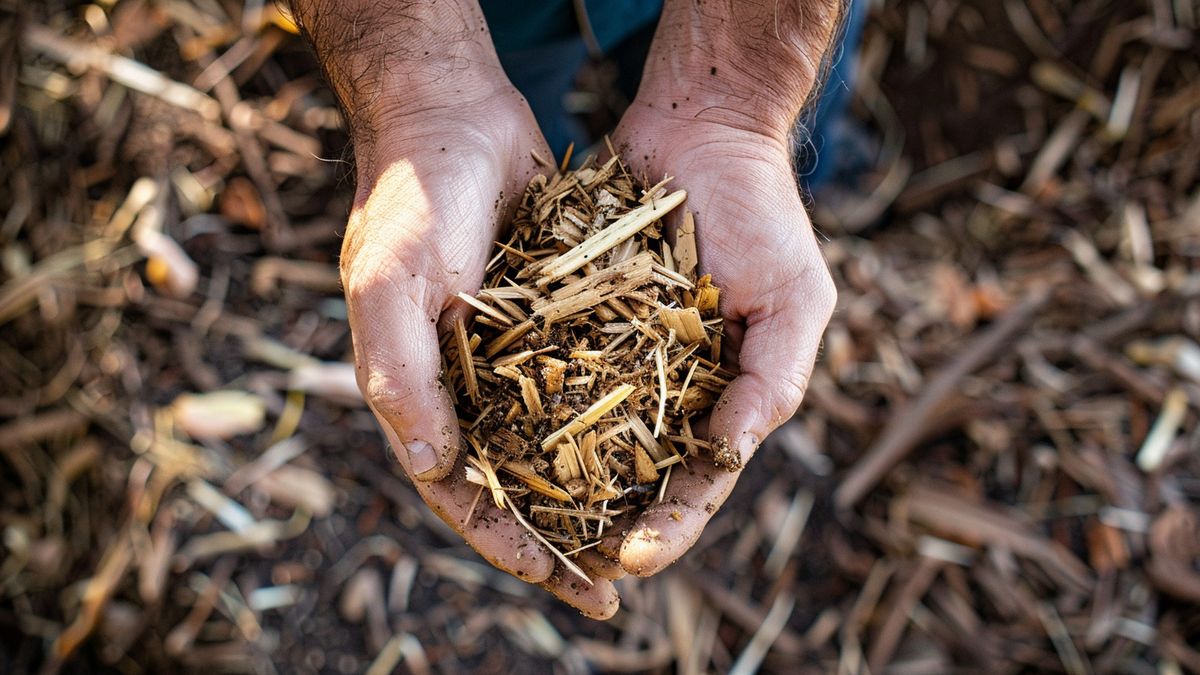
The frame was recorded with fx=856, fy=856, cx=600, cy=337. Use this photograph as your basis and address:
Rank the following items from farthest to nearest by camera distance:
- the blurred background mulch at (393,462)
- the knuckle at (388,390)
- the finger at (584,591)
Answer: the blurred background mulch at (393,462), the finger at (584,591), the knuckle at (388,390)

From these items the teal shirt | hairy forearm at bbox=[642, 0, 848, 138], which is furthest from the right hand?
the teal shirt

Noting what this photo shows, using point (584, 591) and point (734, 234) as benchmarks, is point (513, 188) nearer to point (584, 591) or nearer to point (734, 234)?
point (734, 234)

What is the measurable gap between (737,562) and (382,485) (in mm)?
1115

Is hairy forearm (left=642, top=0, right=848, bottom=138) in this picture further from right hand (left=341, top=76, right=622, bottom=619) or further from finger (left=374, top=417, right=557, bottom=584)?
finger (left=374, top=417, right=557, bottom=584)

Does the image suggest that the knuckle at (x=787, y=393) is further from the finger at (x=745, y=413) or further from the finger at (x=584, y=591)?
the finger at (x=584, y=591)

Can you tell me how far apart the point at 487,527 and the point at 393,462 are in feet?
3.87

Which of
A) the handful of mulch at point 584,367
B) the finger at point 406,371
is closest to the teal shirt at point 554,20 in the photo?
the handful of mulch at point 584,367

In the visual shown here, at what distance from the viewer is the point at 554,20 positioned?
7.68 ft

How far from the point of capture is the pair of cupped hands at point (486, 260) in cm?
154

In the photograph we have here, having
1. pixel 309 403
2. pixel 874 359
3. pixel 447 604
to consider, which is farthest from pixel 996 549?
pixel 309 403

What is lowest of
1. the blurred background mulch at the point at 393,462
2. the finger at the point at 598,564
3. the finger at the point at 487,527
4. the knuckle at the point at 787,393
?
the blurred background mulch at the point at 393,462

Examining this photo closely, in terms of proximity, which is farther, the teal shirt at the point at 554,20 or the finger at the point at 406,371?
the teal shirt at the point at 554,20

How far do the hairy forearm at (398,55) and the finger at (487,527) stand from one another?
729 mm

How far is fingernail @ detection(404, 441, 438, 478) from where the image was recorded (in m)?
1.52
